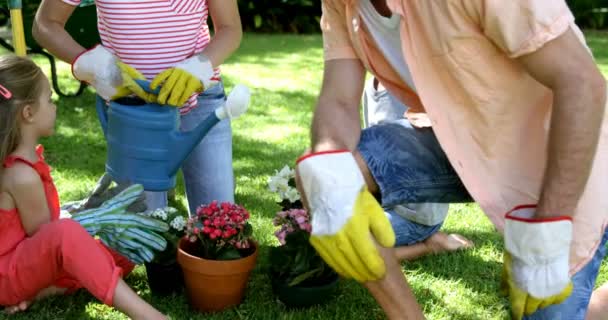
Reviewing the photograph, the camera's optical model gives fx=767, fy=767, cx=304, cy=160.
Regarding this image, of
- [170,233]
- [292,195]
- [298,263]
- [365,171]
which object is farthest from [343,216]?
[170,233]

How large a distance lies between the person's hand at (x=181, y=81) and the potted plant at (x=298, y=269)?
0.43 meters

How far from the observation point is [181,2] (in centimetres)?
235

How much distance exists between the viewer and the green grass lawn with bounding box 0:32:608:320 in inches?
81.4

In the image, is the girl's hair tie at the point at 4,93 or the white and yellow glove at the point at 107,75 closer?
the girl's hair tie at the point at 4,93

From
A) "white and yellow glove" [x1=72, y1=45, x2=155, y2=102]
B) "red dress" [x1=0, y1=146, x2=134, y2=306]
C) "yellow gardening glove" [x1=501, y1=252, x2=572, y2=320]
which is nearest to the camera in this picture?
"yellow gardening glove" [x1=501, y1=252, x2=572, y2=320]

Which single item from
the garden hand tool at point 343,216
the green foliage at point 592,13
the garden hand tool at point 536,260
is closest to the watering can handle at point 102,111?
the garden hand tool at point 343,216

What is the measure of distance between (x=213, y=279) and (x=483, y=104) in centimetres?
84

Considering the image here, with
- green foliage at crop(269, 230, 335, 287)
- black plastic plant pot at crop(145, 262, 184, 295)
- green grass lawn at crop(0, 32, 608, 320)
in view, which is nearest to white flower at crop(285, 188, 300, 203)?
green foliage at crop(269, 230, 335, 287)

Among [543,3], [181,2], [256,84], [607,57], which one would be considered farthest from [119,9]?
[607,57]

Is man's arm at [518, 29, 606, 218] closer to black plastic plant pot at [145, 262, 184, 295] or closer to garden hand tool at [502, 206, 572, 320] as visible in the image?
garden hand tool at [502, 206, 572, 320]

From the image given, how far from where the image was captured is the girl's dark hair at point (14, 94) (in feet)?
6.36

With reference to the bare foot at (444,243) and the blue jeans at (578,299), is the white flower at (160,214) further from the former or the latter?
the blue jeans at (578,299)

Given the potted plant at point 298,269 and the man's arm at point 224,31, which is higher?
the man's arm at point 224,31

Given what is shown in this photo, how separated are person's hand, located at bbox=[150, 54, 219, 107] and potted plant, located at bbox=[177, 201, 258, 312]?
32 cm
